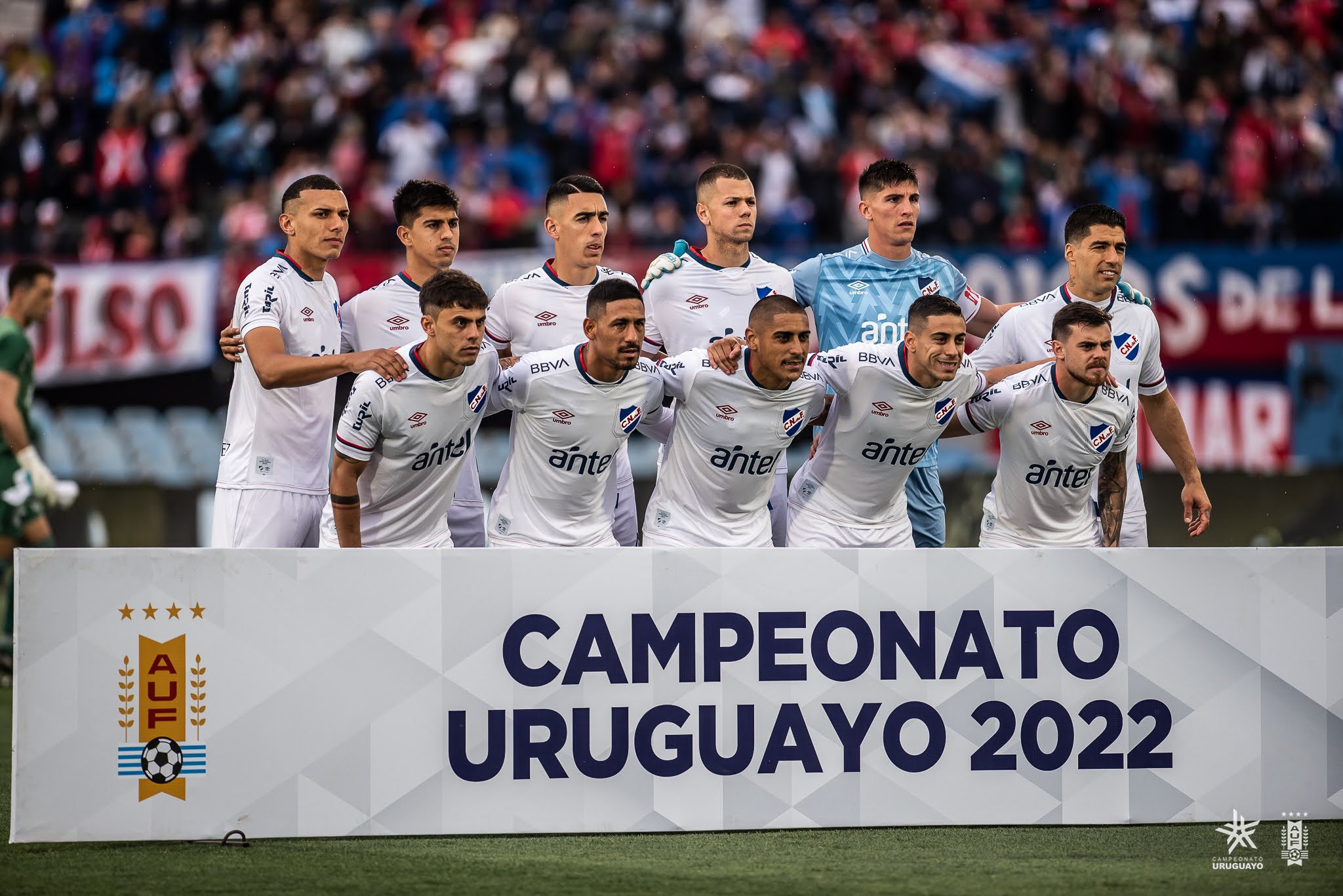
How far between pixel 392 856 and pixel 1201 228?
1123 cm

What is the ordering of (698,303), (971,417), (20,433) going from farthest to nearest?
(20,433) < (698,303) < (971,417)

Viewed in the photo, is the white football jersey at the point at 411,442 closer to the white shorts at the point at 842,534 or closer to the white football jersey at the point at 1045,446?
the white shorts at the point at 842,534

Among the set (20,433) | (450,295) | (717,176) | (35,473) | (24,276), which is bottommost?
(35,473)

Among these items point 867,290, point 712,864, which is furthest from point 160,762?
point 867,290

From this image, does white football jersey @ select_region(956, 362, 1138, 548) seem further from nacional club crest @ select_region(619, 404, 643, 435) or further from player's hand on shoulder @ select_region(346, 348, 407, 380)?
player's hand on shoulder @ select_region(346, 348, 407, 380)

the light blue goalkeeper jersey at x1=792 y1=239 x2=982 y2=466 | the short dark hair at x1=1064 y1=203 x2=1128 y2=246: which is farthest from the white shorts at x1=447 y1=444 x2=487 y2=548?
the short dark hair at x1=1064 y1=203 x2=1128 y2=246

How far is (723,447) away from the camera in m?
6.70

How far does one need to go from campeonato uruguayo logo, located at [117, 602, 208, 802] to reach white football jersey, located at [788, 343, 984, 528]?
9.03 feet

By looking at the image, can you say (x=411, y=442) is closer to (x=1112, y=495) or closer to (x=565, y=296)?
(x=565, y=296)

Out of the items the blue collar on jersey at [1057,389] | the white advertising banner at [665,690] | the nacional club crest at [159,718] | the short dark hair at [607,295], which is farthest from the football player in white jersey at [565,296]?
the nacional club crest at [159,718]

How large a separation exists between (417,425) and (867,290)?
2.31 metres

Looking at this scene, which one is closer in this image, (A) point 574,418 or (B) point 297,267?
(A) point 574,418

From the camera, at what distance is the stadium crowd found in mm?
15250

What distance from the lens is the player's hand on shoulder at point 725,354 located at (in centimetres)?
657
